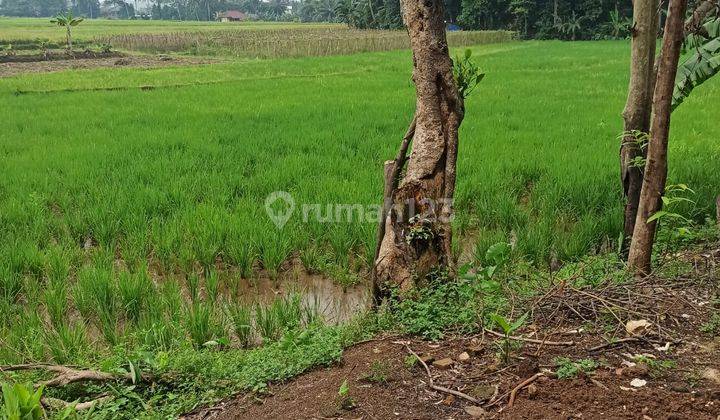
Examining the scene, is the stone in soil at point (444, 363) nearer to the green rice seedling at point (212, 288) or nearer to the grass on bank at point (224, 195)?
the grass on bank at point (224, 195)

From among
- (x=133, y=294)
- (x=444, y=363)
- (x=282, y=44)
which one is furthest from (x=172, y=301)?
(x=282, y=44)

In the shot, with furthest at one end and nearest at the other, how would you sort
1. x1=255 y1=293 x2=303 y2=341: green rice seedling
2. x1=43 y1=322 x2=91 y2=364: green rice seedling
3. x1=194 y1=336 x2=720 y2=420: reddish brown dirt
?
x1=255 y1=293 x2=303 y2=341: green rice seedling
x1=43 y1=322 x2=91 y2=364: green rice seedling
x1=194 y1=336 x2=720 y2=420: reddish brown dirt

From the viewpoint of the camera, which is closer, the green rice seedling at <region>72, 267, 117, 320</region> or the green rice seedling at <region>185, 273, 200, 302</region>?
the green rice seedling at <region>72, 267, 117, 320</region>

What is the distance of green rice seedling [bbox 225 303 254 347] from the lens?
310cm

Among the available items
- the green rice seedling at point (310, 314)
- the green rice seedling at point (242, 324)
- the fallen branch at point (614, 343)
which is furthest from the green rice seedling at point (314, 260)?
the fallen branch at point (614, 343)

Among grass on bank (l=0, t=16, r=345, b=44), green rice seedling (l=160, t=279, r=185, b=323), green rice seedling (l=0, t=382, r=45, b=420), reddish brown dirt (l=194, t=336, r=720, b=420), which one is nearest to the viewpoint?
reddish brown dirt (l=194, t=336, r=720, b=420)

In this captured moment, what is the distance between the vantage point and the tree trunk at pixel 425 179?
2.88 metres

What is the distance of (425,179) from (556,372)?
126cm

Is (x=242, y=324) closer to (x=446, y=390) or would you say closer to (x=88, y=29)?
(x=446, y=390)

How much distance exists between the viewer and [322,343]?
8.11ft

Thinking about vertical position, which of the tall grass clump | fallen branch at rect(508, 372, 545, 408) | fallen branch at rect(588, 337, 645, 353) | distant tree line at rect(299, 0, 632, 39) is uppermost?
distant tree line at rect(299, 0, 632, 39)

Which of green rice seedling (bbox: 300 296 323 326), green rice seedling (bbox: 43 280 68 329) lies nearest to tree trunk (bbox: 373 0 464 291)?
green rice seedling (bbox: 300 296 323 326)

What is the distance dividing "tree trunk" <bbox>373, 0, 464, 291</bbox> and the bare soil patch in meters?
0.53

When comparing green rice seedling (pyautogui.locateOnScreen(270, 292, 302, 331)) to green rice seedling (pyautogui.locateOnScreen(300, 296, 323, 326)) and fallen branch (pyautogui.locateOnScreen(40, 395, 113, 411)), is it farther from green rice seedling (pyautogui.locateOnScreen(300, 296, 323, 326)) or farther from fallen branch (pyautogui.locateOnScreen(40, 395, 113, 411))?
fallen branch (pyautogui.locateOnScreen(40, 395, 113, 411))
